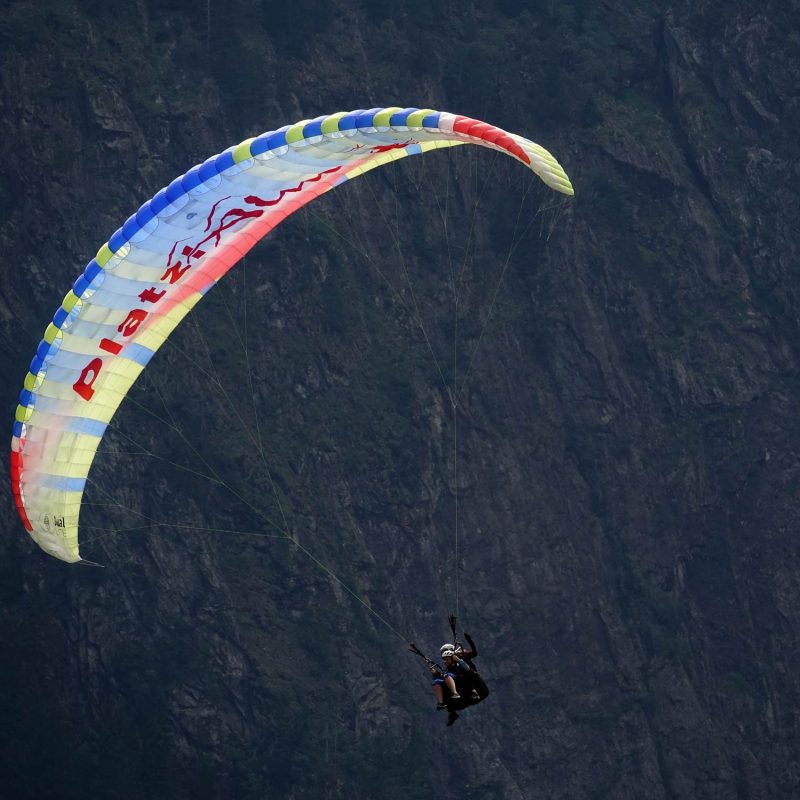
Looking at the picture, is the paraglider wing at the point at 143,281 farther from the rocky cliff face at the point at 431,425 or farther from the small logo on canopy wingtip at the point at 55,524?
the rocky cliff face at the point at 431,425

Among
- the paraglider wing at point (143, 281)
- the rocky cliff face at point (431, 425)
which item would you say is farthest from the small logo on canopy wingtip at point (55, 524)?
the rocky cliff face at point (431, 425)

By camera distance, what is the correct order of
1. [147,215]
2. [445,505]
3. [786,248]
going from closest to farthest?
[147,215], [445,505], [786,248]

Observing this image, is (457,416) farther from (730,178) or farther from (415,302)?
(730,178)

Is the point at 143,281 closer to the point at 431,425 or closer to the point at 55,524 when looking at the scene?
the point at 55,524

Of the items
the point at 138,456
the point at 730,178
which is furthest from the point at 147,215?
the point at 730,178

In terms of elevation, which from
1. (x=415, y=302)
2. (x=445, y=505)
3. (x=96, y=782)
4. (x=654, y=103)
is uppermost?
(x=654, y=103)

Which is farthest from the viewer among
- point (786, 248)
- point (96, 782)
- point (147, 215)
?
point (786, 248)

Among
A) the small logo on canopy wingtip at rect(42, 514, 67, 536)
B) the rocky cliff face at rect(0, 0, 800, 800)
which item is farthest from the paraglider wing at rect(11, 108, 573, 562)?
the rocky cliff face at rect(0, 0, 800, 800)
